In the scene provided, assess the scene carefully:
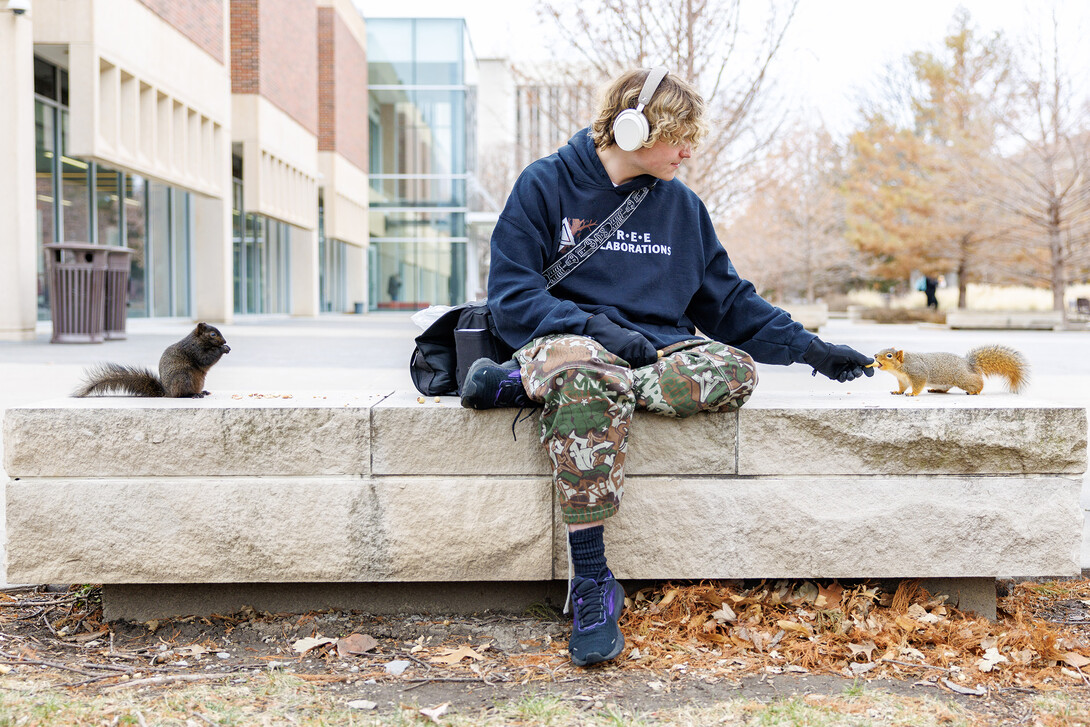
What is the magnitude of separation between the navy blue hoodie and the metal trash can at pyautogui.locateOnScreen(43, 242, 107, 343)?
10.8 m

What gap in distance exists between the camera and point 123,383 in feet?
10.0

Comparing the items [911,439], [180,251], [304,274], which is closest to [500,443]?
[911,439]

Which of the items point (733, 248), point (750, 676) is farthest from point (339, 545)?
point (733, 248)

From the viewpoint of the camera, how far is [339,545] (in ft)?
9.21

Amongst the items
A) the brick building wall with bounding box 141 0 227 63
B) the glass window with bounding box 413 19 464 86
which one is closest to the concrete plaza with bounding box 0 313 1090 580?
the brick building wall with bounding box 141 0 227 63

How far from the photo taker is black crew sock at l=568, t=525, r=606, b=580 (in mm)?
2615

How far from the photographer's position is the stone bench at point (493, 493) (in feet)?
9.04

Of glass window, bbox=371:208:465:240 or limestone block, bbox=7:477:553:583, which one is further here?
glass window, bbox=371:208:465:240

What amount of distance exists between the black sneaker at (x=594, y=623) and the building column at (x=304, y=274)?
2757cm

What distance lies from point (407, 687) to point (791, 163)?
94.4ft

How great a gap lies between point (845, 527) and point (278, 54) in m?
25.0

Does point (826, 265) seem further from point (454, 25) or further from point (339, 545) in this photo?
point (339, 545)

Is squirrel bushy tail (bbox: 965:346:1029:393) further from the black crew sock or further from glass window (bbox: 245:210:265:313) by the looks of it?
glass window (bbox: 245:210:265:313)

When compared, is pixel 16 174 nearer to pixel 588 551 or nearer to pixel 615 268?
pixel 615 268
